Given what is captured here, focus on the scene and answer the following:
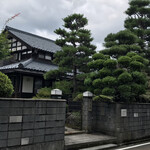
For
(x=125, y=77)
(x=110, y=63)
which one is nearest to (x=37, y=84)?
(x=110, y=63)

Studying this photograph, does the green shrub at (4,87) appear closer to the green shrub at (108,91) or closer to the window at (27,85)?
the green shrub at (108,91)

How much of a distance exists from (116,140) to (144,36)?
1011cm

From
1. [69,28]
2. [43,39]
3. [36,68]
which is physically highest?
[43,39]

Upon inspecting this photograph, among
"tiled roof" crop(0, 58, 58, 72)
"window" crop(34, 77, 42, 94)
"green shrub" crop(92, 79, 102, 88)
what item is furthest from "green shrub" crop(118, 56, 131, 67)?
"window" crop(34, 77, 42, 94)

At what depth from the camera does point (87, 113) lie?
862 cm

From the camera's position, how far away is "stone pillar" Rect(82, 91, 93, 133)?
28.1 feet

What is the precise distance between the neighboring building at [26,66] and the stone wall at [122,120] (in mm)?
7595

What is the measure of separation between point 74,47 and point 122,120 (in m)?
6.09

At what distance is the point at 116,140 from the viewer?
7.79m

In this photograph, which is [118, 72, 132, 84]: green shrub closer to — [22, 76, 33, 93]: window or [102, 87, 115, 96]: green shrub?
[102, 87, 115, 96]: green shrub

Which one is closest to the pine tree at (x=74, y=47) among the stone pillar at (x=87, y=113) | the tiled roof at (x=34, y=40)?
the stone pillar at (x=87, y=113)

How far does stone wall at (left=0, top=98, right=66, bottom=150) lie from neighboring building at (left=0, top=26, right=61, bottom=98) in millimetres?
8268

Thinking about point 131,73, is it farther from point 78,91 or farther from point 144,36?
point 144,36

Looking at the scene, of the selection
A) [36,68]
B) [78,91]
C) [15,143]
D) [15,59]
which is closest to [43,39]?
[15,59]
